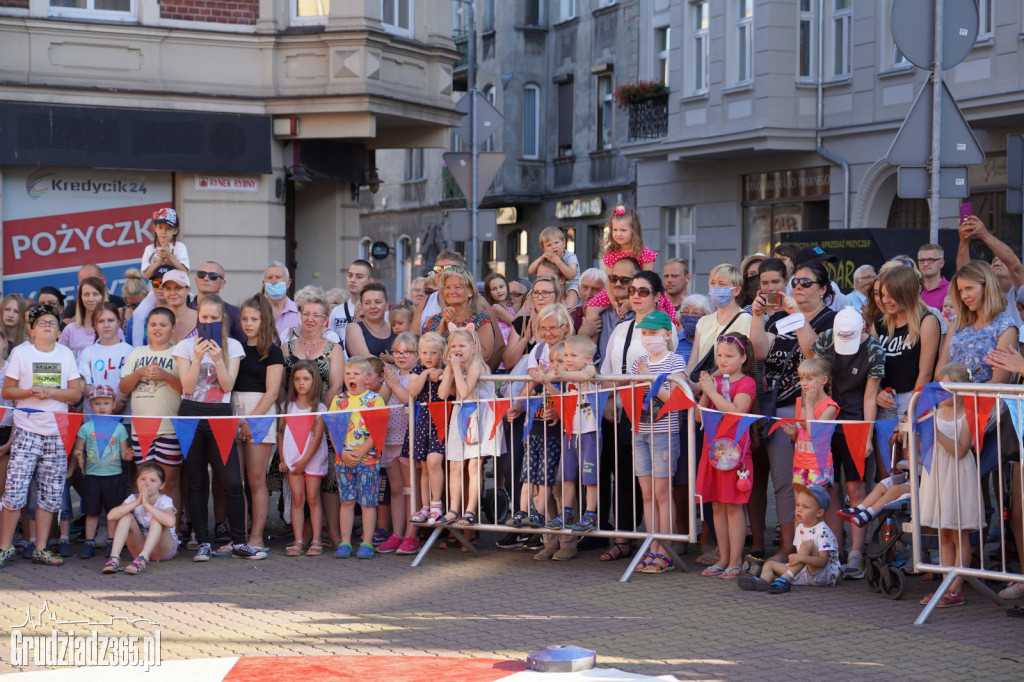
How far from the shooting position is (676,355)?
9.27 meters

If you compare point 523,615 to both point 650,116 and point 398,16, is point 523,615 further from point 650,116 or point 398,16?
point 650,116

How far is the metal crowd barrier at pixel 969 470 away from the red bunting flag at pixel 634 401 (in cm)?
185

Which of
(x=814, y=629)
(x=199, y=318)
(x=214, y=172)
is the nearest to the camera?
(x=814, y=629)

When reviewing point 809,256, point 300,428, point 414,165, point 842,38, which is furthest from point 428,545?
point 414,165

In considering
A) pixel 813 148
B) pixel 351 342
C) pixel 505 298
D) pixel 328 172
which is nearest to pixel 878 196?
pixel 813 148

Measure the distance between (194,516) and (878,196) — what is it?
685 inches

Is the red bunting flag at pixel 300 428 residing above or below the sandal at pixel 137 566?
above

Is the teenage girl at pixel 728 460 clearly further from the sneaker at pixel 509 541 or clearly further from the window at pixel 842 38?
the window at pixel 842 38

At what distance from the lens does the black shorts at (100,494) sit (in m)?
9.93

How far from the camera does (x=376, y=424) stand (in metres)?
9.93

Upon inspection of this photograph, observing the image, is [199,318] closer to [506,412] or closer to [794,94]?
[506,412]

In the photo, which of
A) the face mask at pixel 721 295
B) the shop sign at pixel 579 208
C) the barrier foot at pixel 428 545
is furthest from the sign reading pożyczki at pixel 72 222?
the shop sign at pixel 579 208

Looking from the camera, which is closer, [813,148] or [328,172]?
[328,172]

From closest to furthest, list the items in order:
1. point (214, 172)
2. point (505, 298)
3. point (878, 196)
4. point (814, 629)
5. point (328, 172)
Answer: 1. point (814, 629)
2. point (505, 298)
3. point (214, 172)
4. point (328, 172)
5. point (878, 196)
